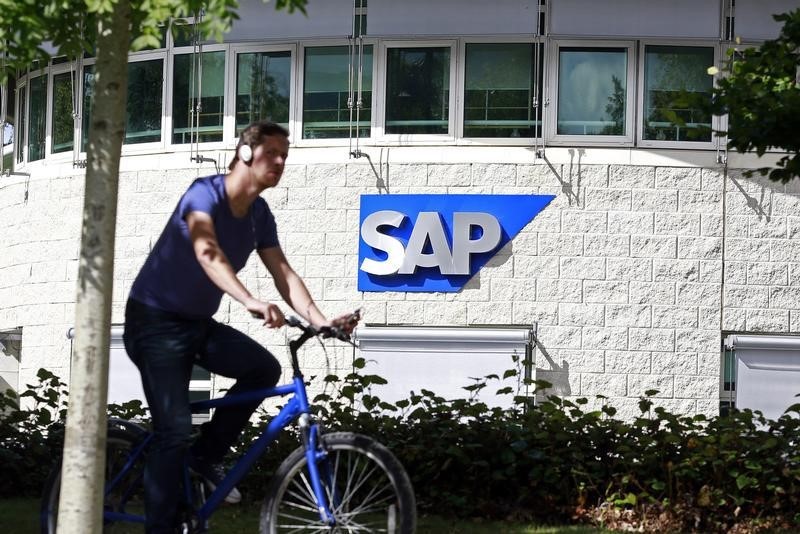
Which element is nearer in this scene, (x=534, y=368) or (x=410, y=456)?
(x=410, y=456)

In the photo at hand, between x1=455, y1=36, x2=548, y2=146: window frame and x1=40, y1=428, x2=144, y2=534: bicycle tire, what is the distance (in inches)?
300

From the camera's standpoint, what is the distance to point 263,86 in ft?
42.1

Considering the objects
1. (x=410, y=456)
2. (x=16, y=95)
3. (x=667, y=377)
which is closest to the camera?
(x=410, y=456)

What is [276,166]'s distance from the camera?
4.99m

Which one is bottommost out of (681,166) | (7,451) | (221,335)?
(7,451)

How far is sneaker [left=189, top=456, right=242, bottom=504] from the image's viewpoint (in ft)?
16.6

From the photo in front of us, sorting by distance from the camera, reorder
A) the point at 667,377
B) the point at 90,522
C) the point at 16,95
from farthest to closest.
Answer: the point at 16,95, the point at 667,377, the point at 90,522

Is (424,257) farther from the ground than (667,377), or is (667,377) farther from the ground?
(424,257)

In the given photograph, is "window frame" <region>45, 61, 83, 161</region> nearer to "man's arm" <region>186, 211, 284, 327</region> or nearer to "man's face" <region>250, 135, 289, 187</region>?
"man's face" <region>250, 135, 289, 187</region>

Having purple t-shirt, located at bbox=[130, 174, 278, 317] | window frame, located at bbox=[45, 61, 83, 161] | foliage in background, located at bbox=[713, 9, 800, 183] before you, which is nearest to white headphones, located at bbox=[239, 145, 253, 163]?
purple t-shirt, located at bbox=[130, 174, 278, 317]

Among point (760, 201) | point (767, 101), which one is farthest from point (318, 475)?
point (760, 201)

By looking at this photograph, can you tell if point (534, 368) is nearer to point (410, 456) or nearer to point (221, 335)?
point (410, 456)

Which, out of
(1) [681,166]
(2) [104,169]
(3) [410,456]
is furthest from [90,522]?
(1) [681,166]

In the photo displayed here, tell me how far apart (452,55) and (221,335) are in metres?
7.86
